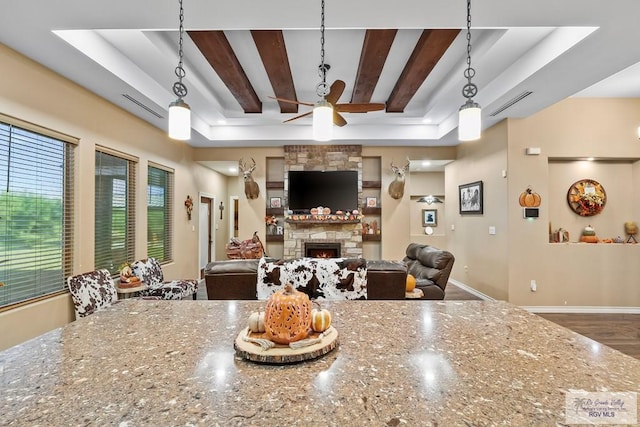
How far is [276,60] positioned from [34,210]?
2779mm

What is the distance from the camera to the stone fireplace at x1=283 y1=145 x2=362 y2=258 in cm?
618

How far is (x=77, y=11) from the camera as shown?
2.21 metres

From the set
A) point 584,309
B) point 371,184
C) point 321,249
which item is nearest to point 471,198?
point 371,184

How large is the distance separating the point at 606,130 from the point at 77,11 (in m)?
6.21

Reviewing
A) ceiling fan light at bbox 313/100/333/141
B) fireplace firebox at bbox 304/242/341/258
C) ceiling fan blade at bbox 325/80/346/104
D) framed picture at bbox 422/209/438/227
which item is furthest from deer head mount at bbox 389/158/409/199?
ceiling fan light at bbox 313/100/333/141

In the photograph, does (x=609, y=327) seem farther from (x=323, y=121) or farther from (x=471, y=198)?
(x=323, y=121)

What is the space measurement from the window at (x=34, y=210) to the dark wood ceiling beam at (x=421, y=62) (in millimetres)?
3749

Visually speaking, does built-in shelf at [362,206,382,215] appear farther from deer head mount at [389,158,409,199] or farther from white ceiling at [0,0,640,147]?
white ceiling at [0,0,640,147]

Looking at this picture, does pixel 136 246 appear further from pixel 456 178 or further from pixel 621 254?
pixel 621 254

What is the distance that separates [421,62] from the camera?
11.3 ft

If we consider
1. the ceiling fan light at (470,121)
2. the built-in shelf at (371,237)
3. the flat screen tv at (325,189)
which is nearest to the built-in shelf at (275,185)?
the flat screen tv at (325,189)

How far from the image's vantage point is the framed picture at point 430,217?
854 centimetres

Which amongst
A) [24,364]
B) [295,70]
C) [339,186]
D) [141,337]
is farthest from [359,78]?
[24,364]

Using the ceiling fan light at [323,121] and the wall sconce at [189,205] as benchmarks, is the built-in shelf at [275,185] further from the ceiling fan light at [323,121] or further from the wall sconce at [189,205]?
the ceiling fan light at [323,121]
